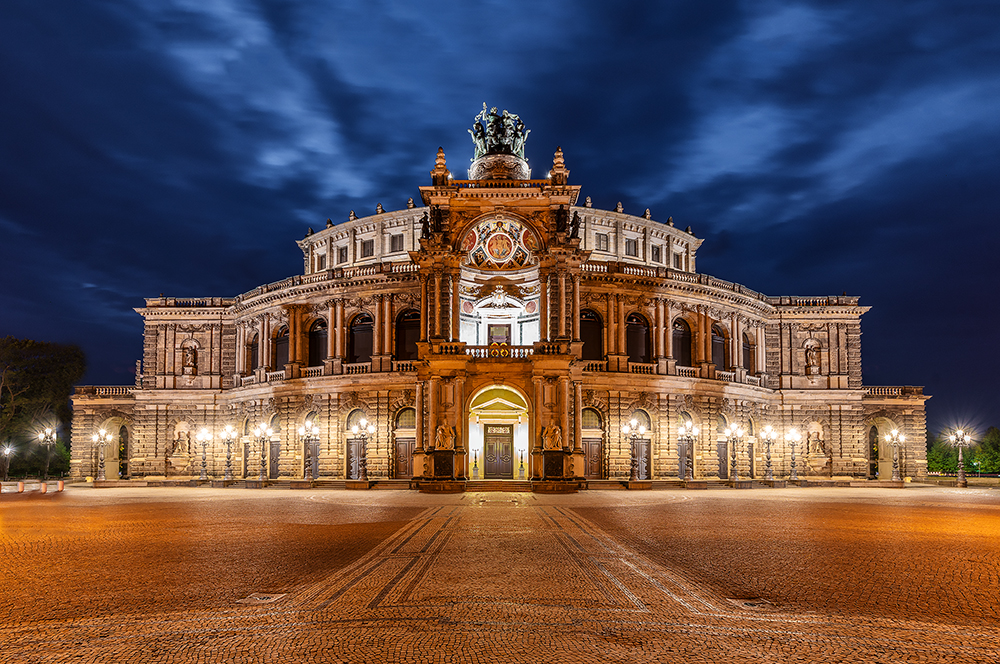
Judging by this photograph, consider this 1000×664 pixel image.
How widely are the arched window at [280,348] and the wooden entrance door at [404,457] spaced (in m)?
13.7

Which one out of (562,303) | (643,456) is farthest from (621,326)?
(562,303)

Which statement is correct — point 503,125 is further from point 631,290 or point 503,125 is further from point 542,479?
point 542,479

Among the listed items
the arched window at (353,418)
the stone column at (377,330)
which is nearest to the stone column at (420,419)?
the stone column at (377,330)

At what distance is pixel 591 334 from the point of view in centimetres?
5531

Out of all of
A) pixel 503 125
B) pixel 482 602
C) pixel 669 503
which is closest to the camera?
pixel 482 602

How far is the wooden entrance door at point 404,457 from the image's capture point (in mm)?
53625

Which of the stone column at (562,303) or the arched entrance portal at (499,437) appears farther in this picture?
the arched entrance portal at (499,437)

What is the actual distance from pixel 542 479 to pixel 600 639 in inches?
1342

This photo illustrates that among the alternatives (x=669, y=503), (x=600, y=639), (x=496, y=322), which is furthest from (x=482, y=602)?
(x=496, y=322)

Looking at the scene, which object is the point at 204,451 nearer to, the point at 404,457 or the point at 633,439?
the point at 404,457

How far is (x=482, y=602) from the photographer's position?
432 inches

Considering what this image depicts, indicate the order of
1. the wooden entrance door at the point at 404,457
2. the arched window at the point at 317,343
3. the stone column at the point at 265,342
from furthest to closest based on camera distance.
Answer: the stone column at the point at 265,342
the arched window at the point at 317,343
the wooden entrance door at the point at 404,457

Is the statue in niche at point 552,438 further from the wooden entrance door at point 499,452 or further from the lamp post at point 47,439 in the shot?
the lamp post at point 47,439

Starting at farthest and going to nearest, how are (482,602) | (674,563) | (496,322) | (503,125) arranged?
(503,125) < (496,322) < (674,563) < (482,602)
